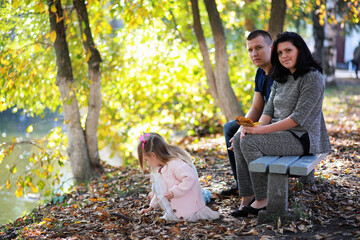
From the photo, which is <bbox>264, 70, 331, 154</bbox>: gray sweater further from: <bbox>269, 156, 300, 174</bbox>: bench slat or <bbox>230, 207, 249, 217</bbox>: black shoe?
<bbox>230, 207, 249, 217</bbox>: black shoe

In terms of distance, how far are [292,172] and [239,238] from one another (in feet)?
2.23

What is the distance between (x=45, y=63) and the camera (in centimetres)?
766

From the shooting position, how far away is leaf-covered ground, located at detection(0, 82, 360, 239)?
323 centimetres

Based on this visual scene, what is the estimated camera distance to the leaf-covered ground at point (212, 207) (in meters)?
3.23

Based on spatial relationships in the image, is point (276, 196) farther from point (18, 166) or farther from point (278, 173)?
point (18, 166)

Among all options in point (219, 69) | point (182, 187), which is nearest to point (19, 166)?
point (219, 69)

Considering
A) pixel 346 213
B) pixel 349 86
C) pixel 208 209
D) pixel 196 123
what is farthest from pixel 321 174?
pixel 349 86

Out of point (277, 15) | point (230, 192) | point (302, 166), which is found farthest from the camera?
point (277, 15)

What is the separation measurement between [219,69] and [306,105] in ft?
13.0

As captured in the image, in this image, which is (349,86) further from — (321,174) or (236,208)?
(236,208)

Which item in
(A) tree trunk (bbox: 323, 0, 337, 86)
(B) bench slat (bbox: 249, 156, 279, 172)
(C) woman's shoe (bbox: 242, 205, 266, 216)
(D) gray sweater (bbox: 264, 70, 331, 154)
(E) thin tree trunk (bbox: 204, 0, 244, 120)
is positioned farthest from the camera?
(A) tree trunk (bbox: 323, 0, 337, 86)

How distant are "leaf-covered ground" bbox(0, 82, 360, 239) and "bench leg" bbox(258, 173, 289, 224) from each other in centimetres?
10

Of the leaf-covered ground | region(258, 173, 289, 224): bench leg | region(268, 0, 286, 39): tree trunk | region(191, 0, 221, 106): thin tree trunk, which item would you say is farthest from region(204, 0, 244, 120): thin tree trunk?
region(258, 173, 289, 224): bench leg

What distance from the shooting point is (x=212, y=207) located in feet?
13.5
